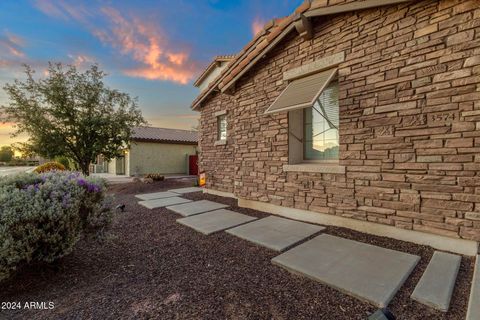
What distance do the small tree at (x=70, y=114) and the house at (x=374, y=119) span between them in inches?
417

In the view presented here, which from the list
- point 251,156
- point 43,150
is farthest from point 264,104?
point 43,150

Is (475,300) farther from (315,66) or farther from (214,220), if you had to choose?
(315,66)

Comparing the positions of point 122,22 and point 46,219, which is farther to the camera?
point 122,22

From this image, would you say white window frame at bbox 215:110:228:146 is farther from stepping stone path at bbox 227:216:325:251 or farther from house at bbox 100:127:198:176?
house at bbox 100:127:198:176

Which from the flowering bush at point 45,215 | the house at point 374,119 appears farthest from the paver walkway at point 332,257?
the flowering bush at point 45,215

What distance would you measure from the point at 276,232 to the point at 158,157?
19.4 metres

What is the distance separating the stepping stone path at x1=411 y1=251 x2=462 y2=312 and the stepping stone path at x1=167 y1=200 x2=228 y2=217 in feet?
16.8

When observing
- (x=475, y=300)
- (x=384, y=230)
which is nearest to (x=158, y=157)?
(x=384, y=230)

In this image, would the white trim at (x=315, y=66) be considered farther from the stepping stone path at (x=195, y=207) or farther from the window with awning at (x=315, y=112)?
the stepping stone path at (x=195, y=207)

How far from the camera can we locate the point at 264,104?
6.25 m

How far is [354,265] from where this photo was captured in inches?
119

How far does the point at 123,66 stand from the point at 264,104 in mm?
9656

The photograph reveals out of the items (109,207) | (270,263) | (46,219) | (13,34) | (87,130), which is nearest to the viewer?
(46,219)

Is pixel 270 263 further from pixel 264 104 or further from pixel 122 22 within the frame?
pixel 122 22
